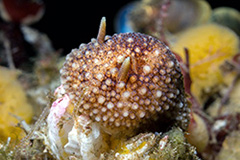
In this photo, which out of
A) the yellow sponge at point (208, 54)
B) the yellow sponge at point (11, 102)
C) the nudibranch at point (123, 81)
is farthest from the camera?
the yellow sponge at point (208, 54)

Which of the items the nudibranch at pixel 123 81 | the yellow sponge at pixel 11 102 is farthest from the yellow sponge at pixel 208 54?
the yellow sponge at pixel 11 102

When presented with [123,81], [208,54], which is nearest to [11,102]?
[123,81]

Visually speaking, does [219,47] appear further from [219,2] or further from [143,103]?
[219,2]

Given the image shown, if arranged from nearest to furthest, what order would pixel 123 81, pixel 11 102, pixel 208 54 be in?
pixel 123 81
pixel 11 102
pixel 208 54

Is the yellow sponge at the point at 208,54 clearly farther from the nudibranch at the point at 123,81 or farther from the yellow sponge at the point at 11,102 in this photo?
the yellow sponge at the point at 11,102

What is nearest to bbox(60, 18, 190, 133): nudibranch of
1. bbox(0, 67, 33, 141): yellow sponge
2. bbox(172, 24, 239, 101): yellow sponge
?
bbox(0, 67, 33, 141): yellow sponge

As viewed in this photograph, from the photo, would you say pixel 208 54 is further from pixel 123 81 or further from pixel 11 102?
pixel 11 102
